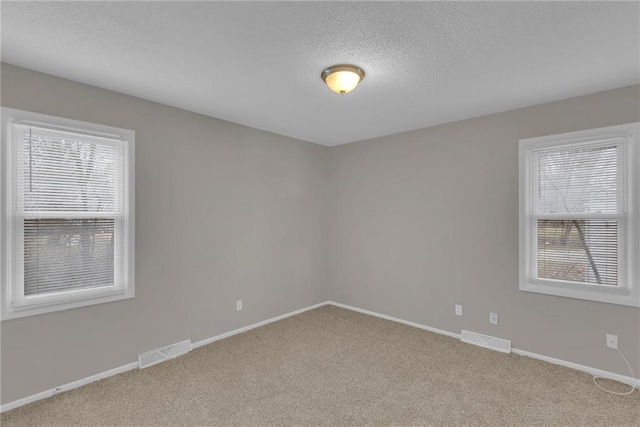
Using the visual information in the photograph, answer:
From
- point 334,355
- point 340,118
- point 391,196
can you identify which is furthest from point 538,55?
point 334,355

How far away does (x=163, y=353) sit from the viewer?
3037 mm

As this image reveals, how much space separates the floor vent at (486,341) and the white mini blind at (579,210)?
0.80 metres

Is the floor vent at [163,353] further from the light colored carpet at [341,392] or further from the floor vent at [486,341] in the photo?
the floor vent at [486,341]

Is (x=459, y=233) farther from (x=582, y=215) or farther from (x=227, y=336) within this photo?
(x=227, y=336)

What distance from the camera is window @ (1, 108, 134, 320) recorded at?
2.29 meters

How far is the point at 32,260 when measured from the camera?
238cm

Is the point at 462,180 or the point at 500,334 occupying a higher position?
the point at 462,180

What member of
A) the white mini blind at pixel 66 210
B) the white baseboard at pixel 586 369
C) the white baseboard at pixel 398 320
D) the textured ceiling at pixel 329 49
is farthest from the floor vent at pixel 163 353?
the white baseboard at pixel 586 369

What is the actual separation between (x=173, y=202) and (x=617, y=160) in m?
4.16

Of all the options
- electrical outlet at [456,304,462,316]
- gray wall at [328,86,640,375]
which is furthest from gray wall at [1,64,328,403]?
electrical outlet at [456,304,462,316]

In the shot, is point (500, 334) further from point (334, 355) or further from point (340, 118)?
point (340, 118)

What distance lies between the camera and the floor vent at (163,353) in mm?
2887

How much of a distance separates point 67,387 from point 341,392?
2206mm

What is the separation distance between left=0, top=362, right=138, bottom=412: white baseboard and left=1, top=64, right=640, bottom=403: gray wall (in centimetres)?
5
